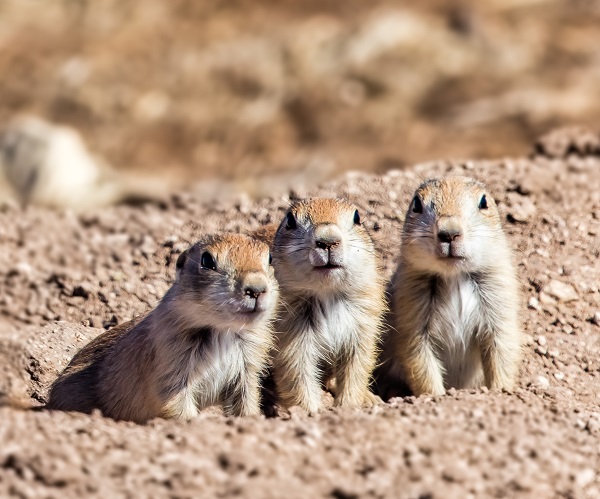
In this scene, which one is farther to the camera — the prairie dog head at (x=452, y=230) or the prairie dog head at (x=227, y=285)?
the prairie dog head at (x=452, y=230)

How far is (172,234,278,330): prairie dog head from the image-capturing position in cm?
696

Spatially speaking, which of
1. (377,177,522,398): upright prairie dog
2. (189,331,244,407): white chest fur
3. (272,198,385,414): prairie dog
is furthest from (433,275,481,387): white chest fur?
(189,331,244,407): white chest fur

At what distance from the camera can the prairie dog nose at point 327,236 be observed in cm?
732

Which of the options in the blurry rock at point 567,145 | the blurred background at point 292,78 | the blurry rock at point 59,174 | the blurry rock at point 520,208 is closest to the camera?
the blurry rock at point 520,208

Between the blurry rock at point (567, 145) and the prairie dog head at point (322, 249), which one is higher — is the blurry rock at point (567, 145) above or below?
above

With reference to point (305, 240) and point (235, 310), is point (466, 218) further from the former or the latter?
point (235, 310)

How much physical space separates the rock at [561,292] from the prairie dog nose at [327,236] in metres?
2.67

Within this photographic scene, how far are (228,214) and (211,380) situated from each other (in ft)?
11.9

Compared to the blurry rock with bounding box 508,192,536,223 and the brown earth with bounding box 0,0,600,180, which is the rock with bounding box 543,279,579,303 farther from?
the brown earth with bounding box 0,0,600,180

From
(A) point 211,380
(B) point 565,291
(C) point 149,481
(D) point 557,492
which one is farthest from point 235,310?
(B) point 565,291

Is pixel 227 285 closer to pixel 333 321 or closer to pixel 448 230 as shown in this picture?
pixel 333 321

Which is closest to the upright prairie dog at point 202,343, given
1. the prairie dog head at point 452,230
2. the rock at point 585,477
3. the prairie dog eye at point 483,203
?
the prairie dog head at point 452,230

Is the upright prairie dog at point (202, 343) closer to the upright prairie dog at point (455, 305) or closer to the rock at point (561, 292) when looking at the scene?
the upright prairie dog at point (455, 305)

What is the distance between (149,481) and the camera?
559 cm
